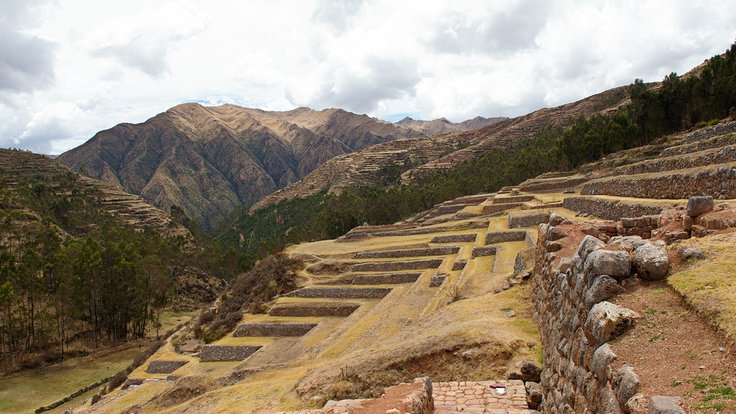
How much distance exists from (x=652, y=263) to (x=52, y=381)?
146 feet

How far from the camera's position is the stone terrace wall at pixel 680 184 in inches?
621

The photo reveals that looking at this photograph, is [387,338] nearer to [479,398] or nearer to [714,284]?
[479,398]

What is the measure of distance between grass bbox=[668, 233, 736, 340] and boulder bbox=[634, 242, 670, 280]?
0.16 metres

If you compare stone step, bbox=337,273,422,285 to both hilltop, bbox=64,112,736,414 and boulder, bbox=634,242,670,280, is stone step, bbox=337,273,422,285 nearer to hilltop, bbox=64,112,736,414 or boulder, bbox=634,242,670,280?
hilltop, bbox=64,112,736,414

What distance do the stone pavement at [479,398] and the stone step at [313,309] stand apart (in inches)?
763

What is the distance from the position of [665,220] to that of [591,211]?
15062 millimetres

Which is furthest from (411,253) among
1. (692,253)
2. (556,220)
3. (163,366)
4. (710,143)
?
(692,253)

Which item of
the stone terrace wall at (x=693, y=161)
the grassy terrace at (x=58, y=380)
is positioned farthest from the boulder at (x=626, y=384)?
the grassy terrace at (x=58, y=380)

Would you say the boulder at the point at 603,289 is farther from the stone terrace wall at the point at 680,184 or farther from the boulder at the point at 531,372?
the stone terrace wall at the point at 680,184

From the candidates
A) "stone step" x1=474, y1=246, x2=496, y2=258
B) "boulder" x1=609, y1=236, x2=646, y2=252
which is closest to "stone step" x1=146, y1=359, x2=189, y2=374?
"stone step" x1=474, y1=246, x2=496, y2=258

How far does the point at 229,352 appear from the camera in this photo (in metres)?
26.9

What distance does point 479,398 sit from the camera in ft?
30.7

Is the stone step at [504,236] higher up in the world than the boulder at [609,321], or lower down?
lower down

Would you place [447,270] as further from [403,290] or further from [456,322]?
[456,322]
